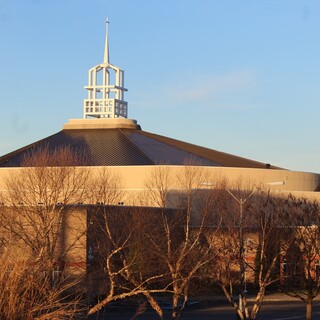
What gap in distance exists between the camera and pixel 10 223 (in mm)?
50312

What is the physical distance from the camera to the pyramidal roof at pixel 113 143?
8406 cm

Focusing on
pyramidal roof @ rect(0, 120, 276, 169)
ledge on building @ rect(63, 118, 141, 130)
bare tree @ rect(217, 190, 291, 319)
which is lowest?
bare tree @ rect(217, 190, 291, 319)

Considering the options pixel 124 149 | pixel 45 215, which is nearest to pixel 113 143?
pixel 124 149

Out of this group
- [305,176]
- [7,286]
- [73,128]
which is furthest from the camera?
[73,128]

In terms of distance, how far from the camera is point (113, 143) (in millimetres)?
88688

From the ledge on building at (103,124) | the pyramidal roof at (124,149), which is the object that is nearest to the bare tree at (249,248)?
the pyramidal roof at (124,149)

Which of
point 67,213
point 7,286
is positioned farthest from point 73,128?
point 7,286

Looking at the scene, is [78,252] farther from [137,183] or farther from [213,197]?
[137,183]

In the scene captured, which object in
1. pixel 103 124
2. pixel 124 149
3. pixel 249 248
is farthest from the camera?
pixel 103 124

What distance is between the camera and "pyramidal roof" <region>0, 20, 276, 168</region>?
276 ft

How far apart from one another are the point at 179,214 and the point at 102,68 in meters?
35.7

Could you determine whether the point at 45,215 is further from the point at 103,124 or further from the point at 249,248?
the point at 103,124

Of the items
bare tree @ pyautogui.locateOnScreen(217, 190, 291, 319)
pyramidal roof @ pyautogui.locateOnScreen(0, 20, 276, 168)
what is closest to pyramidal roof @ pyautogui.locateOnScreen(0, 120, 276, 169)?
pyramidal roof @ pyautogui.locateOnScreen(0, 20, 276, 168)

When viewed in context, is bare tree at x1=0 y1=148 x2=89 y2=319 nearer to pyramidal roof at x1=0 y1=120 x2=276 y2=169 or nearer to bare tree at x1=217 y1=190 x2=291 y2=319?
pyramidal roof at x1=0 y1=120 x2=276 y2=169
